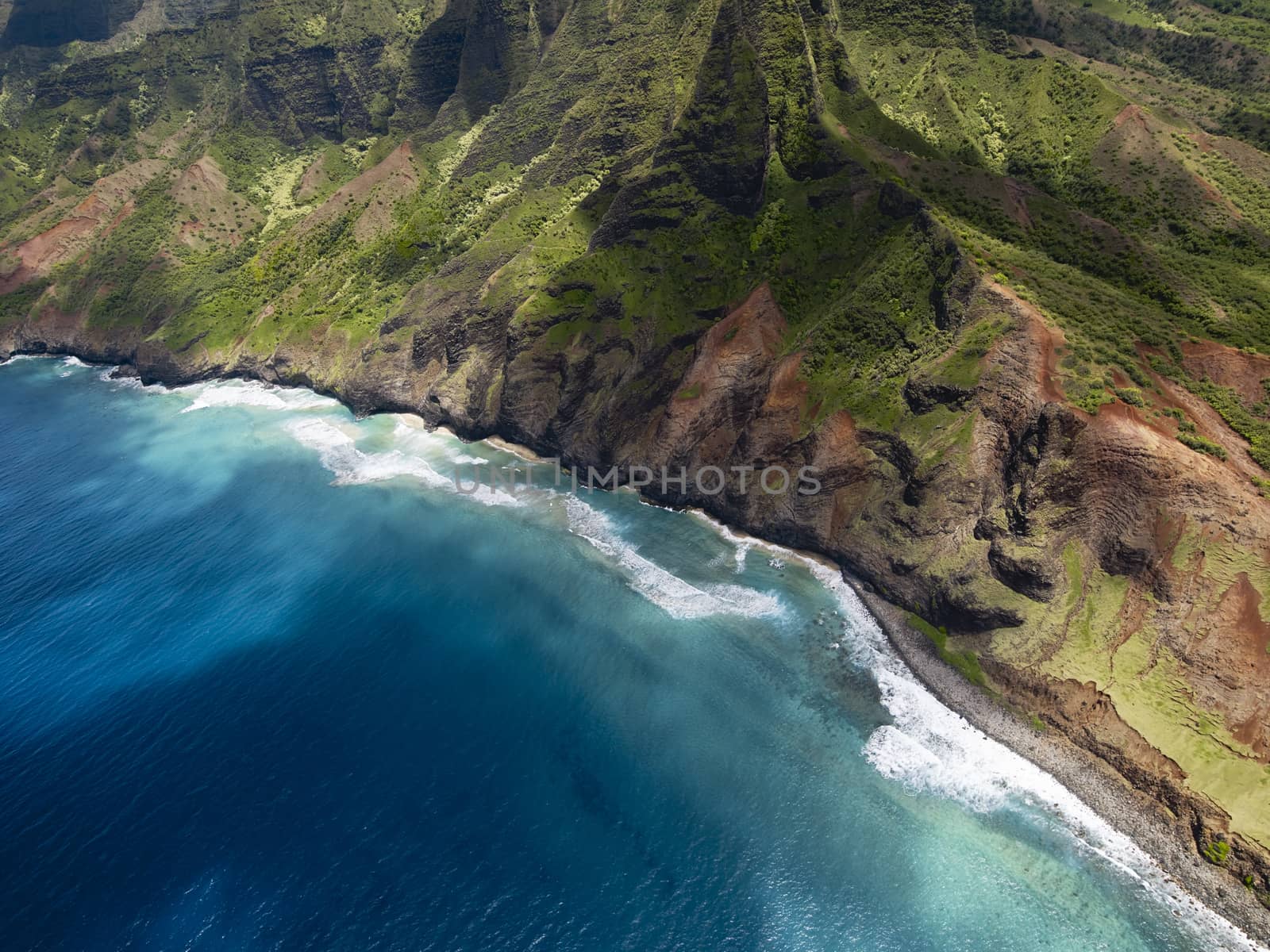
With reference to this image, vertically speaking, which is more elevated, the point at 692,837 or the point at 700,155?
the point at 700,155

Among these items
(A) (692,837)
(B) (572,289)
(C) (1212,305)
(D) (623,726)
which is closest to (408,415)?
(B) (572,289)

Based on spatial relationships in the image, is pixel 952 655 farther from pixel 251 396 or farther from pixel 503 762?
pixel 251 396

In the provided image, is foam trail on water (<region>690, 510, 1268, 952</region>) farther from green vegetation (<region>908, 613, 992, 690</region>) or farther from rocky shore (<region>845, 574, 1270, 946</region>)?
green vegetation (<region>908, 613, 992, 690</region>)

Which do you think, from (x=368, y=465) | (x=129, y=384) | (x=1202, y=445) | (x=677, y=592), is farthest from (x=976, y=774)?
(x=129, y=384)

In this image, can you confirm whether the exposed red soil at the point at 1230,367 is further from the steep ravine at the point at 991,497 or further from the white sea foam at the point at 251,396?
the white sea foam at the point at 251,396

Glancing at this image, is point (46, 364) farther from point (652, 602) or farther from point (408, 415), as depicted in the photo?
point (652, 602)

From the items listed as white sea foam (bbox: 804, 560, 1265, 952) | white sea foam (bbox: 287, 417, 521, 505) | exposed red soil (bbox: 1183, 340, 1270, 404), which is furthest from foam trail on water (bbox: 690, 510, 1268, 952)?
white sea foam (bbox: 287, 417, 521, 505)
